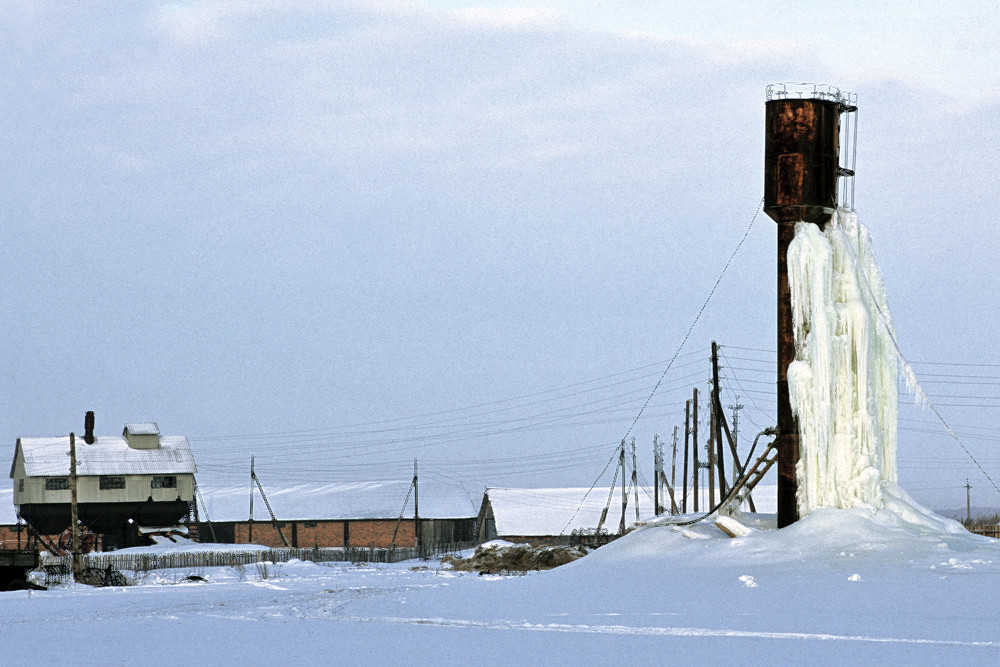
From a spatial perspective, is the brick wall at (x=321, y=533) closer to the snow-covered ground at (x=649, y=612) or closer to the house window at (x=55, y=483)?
the house window at (x=55, y=483)

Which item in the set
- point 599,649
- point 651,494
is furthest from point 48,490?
point 599,649

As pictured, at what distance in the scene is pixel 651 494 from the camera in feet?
294

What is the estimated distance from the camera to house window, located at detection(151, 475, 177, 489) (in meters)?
77.1

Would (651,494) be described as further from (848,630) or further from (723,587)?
(848,630)

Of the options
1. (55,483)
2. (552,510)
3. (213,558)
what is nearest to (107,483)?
(55,483)

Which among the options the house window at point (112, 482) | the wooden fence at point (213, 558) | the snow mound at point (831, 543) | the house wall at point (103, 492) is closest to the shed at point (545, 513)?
the wooden fence at point (213, 558)

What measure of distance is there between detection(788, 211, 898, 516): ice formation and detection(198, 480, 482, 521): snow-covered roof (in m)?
61.1

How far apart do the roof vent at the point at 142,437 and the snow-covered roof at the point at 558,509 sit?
26.5 meters

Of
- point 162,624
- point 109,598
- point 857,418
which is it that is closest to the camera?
point 162,624

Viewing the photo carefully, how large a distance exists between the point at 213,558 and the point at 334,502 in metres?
31.8

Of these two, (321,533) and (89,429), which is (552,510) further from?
(89,429)

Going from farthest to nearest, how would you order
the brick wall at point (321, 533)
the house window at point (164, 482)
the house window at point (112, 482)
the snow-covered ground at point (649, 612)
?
the brick wall at point (321, 533) < the house window at point (164, 482) < the house window at point (112, 482) < the snow-covered ground at point (649, 612)

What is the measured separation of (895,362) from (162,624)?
835 inches

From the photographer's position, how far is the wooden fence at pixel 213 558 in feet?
186
